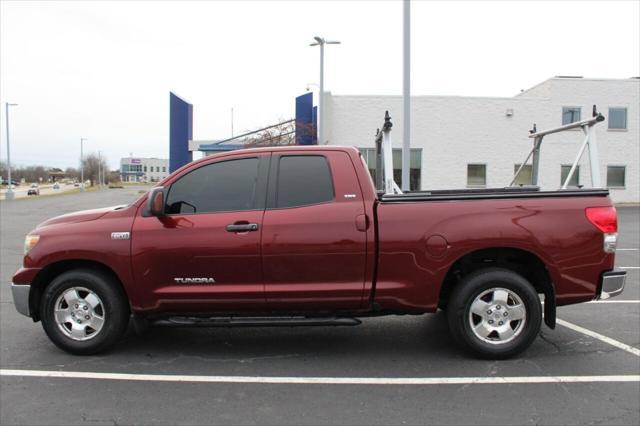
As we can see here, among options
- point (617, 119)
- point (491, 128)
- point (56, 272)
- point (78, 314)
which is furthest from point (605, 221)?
point (617, 119)

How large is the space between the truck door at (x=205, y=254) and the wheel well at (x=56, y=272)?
36 centimetres

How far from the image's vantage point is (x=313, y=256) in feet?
14.5

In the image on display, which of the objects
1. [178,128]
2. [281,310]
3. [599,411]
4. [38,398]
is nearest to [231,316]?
[281,310]

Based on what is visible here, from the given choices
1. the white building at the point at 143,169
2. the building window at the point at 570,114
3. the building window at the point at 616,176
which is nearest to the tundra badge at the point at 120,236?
the building window at the point at 570,114

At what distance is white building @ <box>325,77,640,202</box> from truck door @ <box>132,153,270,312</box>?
2234 cm

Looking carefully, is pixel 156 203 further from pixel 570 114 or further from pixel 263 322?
pixel 570 114

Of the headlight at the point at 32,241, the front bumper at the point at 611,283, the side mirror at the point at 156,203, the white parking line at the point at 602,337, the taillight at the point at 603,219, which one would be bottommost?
the white parking line at the point at 602,337

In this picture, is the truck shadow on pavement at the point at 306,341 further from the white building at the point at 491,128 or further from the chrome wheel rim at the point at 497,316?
the white building at the point at 491,128

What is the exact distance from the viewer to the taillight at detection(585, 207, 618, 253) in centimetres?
442

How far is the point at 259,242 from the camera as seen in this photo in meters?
4.43

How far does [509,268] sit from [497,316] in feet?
1.58

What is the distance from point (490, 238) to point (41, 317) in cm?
417

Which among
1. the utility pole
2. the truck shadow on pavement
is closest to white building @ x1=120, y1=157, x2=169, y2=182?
the utility pole

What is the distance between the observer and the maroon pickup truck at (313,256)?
4.42 metres
